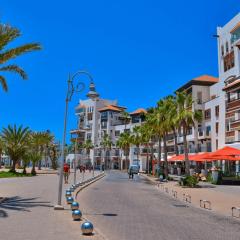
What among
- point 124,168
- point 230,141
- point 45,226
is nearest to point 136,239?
point 45,226

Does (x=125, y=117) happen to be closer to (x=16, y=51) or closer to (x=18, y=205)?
(x=16, y=51)

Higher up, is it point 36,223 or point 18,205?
point 18,205

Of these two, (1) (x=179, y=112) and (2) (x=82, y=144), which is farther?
(2) (x=82, y=144)

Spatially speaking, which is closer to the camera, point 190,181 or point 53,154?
point 190,181

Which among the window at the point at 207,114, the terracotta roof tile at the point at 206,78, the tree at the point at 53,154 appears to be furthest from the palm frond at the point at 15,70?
the tree at the point at 53,154

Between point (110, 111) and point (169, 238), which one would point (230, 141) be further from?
point (110, 111)

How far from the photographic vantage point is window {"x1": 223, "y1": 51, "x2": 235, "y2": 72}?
57.4 m

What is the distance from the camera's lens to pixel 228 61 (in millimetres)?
58781

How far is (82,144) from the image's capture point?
141 meters

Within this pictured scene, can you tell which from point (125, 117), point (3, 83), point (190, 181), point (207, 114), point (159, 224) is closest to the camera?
point (159, 224)

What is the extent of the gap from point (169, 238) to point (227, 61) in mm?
51946

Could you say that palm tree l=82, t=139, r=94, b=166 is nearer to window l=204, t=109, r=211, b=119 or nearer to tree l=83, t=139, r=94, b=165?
tree l=83, t=139, r=94, b=165

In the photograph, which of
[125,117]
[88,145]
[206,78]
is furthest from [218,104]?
[88,145]

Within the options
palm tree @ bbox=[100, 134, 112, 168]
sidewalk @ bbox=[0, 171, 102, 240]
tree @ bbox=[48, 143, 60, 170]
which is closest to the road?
sidewalk @ bbox=[0, 171, 102, 240]
